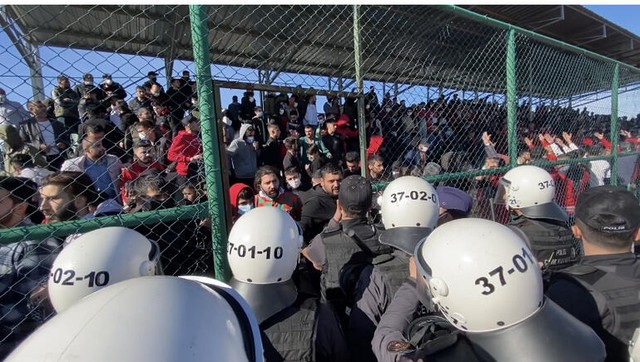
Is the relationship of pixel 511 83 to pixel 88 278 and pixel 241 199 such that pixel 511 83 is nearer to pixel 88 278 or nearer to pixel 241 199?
pixel 241 199

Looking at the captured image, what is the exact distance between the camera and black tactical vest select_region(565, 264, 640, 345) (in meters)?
1.54

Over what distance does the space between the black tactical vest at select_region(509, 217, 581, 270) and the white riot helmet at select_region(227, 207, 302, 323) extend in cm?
175

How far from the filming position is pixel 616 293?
5.26ft

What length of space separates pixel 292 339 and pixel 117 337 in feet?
3.22

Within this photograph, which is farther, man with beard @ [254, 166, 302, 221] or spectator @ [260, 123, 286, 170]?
spectator @ [260, 123, 286, 170]

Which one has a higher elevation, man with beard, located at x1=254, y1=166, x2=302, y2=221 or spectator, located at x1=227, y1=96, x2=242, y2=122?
spectator, located at x1=227, y1=96, x2=242, y2=122

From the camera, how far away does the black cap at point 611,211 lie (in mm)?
1785

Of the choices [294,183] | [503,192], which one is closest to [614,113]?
[503,192]

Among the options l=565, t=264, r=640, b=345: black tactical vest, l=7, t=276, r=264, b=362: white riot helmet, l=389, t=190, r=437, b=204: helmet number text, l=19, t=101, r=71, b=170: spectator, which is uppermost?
l=19, t=101, r=71, b=170: spectator

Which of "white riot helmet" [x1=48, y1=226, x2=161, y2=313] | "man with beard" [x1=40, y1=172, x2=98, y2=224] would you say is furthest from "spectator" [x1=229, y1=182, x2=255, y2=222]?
"white riot helmet" [x1=48, y1=226, x2=161, y2=313]

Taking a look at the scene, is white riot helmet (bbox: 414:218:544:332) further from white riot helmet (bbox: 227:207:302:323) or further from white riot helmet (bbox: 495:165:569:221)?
white riot helmet (bbox: 495:165:569:221)

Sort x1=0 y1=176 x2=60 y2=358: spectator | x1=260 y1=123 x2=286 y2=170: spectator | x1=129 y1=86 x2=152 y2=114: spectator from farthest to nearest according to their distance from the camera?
x1=260 y1=123 x2=286 y2=170: spectator → x1=129 y1=86 x2=152 y2=114: spectator → x1=0 y1=176 x2=60 y2=358: spectator

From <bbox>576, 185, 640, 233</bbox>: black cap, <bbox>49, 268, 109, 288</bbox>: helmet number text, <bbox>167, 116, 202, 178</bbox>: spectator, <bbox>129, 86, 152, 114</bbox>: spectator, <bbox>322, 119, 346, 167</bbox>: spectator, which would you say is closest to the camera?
<bbox>49, 268, 109, 288</bbox>: helmet number text

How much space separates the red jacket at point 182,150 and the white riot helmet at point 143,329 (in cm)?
312
